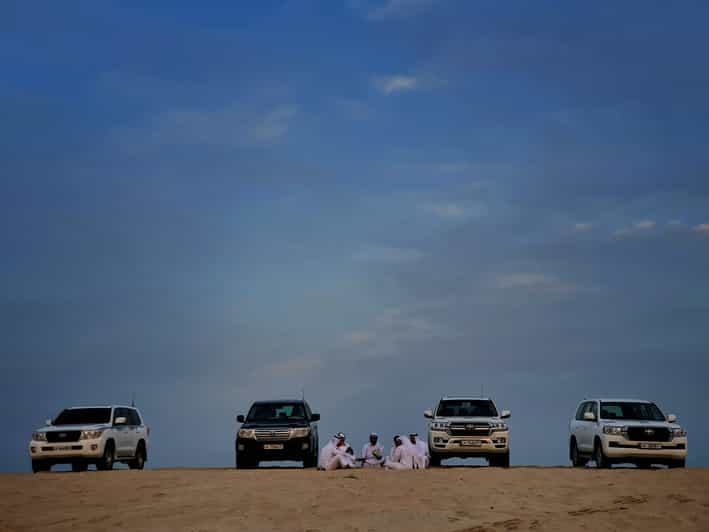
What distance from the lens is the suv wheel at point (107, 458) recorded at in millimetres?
31125

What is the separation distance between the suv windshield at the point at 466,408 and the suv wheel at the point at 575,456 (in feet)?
9.92

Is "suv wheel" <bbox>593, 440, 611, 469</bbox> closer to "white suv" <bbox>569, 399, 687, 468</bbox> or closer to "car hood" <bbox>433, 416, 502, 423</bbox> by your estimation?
"white suv" <bbox>569, 399, 687, 468</bbox>

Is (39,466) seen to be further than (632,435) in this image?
Yes

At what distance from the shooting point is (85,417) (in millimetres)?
31828

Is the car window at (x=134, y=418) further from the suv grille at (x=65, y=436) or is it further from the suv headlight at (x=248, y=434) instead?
the suv headlight at (x=248, y=434)

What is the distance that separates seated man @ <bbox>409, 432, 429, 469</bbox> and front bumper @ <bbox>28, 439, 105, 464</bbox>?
8.48 meters

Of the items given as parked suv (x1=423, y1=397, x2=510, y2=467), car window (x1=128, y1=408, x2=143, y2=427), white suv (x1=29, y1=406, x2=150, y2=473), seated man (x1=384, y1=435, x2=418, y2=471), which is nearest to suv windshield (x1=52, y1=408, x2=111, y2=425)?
white suv (x1=29, y1=406, x2=150, y2=473)

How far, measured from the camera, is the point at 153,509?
2036cm

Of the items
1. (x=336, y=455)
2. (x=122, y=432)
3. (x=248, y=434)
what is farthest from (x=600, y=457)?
(x=122, y=432)

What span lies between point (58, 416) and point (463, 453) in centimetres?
1152

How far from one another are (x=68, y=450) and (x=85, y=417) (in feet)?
4.44

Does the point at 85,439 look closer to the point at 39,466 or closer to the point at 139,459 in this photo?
the point at 39,466

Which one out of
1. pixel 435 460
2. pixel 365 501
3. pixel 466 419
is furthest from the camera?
pixel 435 460

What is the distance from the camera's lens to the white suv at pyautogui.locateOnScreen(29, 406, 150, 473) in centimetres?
3073
